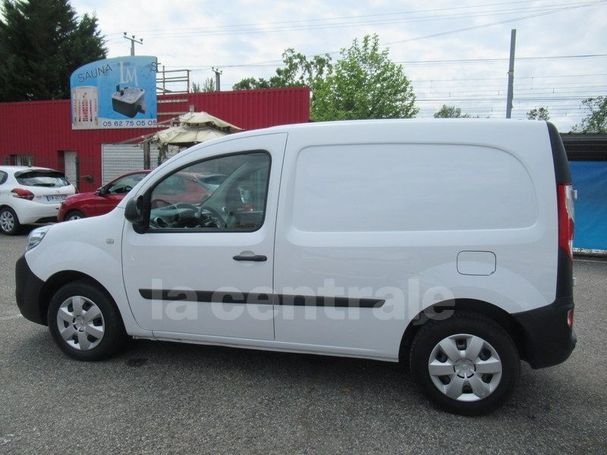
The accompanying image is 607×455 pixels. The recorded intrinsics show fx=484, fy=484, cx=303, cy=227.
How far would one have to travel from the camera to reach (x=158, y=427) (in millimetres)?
2887

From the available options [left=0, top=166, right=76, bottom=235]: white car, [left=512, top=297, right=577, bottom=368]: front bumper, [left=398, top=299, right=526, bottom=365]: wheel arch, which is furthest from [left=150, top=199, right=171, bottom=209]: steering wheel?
[left=0, top=166, right=76, bottom=235]: white car

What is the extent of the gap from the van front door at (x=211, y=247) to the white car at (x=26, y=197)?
27.6 ft

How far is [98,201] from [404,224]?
8.79 metres

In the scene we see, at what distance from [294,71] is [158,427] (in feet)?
168

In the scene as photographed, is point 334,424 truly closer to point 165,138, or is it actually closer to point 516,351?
point 516,351

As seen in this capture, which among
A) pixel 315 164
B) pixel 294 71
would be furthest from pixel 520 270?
pixel 294 71

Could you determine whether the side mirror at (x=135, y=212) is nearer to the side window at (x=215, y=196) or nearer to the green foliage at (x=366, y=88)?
the side window at (x=215, y=196)

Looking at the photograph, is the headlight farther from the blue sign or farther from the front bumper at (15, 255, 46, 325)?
the blue sign

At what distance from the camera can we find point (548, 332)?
114 inches

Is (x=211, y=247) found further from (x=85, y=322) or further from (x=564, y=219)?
(x=564, y=219)

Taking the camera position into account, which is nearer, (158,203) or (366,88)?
(158,203)

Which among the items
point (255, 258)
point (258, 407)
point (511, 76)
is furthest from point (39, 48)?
A: point (258, 407)

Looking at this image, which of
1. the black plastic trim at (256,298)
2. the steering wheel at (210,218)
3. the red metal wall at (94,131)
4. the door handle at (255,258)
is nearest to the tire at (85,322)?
the black plastic trim at (256,298)

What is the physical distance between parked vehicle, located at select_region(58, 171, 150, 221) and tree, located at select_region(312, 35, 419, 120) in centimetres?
2238
